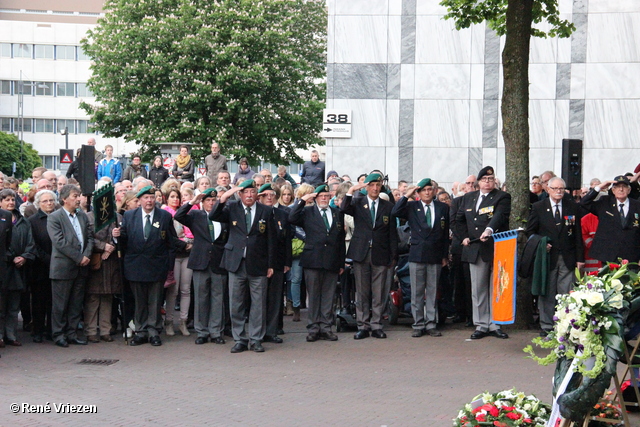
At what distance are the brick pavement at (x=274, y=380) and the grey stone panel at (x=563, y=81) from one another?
9722mm

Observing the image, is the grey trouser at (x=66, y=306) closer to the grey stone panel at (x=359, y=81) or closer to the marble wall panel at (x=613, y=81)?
the grey stone panel at (x=359, y=81)

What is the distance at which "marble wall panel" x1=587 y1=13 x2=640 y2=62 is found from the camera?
67.1 feet

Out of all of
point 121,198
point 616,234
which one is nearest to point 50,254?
point 121,198

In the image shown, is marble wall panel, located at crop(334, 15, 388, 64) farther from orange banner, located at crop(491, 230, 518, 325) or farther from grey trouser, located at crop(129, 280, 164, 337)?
grey trouser, located at crop(129, 280, 164, 337)

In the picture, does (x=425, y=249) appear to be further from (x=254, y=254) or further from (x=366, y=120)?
(x=366, y=120)

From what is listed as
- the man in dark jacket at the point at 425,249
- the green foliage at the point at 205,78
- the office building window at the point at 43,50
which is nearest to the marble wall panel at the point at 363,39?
the man in dark jacket at the point at 425,249

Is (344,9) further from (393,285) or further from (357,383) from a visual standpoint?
(357,383)

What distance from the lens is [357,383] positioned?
9484 mm

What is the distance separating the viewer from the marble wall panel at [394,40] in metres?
21.0

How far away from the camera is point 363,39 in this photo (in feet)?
69.1

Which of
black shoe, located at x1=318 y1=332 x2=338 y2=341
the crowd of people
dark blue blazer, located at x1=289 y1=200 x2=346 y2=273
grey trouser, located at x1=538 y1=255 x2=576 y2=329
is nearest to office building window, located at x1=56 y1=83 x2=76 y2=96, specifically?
the crowd of people

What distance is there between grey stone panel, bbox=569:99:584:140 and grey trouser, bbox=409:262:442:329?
947 centimetres

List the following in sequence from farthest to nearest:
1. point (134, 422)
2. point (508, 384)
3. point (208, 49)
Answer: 1. point (208, 49)
2. point (508, 384)
3. point (134, 422)

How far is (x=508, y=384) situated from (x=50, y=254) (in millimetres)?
6607
